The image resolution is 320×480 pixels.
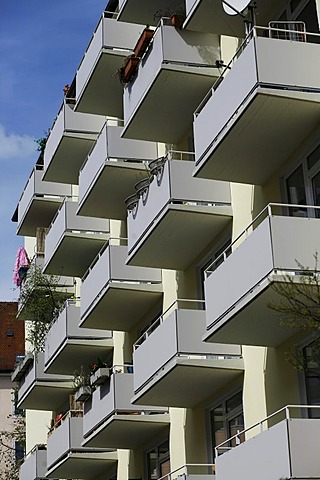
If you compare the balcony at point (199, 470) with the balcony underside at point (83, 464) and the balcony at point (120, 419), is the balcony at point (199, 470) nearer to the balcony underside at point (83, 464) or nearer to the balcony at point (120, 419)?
the balcony at point (120, 419)

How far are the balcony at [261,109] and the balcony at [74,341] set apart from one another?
11.0 metres

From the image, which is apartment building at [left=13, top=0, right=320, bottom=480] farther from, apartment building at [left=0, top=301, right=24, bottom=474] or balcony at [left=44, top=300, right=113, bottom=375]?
apartment building at [left=0, top=301, right=24, bottom=474]

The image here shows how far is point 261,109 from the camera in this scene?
16.1m

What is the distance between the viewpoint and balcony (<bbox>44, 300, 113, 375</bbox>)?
28.0 metres

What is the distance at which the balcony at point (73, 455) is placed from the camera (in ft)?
88.6

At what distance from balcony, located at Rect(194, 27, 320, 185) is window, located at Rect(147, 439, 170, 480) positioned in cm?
776

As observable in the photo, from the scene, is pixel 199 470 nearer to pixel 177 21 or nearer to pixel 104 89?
pixel 177 21

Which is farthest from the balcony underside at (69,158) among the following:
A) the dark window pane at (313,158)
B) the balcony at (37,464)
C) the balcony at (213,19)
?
the dark window pane at (313,158)

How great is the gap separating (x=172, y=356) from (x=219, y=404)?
1665 mm

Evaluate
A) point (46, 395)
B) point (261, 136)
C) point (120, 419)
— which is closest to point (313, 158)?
point (261, 136)

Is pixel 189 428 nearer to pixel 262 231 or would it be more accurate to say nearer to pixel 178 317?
pixel 178 317

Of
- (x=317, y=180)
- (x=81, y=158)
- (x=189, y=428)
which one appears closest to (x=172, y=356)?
(x=189, y=428)

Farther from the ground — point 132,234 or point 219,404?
point 132,234

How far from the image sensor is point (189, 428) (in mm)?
21406
